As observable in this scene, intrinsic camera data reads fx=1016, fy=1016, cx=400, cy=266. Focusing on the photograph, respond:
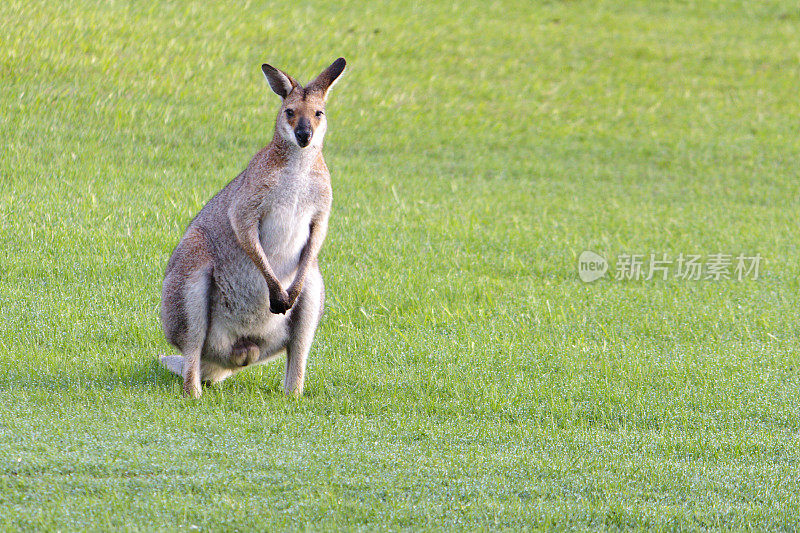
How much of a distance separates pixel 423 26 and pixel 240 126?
621cm

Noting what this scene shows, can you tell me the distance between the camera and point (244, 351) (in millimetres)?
5977

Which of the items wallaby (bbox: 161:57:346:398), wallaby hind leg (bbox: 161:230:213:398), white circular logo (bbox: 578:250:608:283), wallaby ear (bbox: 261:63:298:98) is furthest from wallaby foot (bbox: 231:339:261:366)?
white circular logo (bbox: 578:250:608:283)

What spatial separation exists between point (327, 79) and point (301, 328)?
4.80 feet

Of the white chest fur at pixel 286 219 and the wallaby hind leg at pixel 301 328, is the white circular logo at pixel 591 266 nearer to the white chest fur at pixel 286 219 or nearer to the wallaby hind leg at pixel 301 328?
the wallaby hind leg at pixel 301 328

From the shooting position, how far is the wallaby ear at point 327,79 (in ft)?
18.9

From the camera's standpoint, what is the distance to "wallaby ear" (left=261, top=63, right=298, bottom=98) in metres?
5.70

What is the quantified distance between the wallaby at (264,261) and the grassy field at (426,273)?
1.18ft

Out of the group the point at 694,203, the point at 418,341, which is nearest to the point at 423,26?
the point at 694,203

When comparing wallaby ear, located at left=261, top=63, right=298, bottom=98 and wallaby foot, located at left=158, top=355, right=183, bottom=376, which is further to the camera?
wallaby foot, located at left=158, top=355, right=183, bottom=376

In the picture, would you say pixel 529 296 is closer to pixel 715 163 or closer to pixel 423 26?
pixel 715 163

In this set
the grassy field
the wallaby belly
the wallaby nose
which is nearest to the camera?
the grassy field

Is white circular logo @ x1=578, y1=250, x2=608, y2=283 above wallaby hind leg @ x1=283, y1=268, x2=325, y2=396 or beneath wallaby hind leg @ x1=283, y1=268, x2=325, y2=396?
Result: above

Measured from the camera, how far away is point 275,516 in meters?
4.41

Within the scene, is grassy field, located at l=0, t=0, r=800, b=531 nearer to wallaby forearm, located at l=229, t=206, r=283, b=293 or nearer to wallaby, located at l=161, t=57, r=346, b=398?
wallaby, located at l=161, t=57, r=346, b=398
